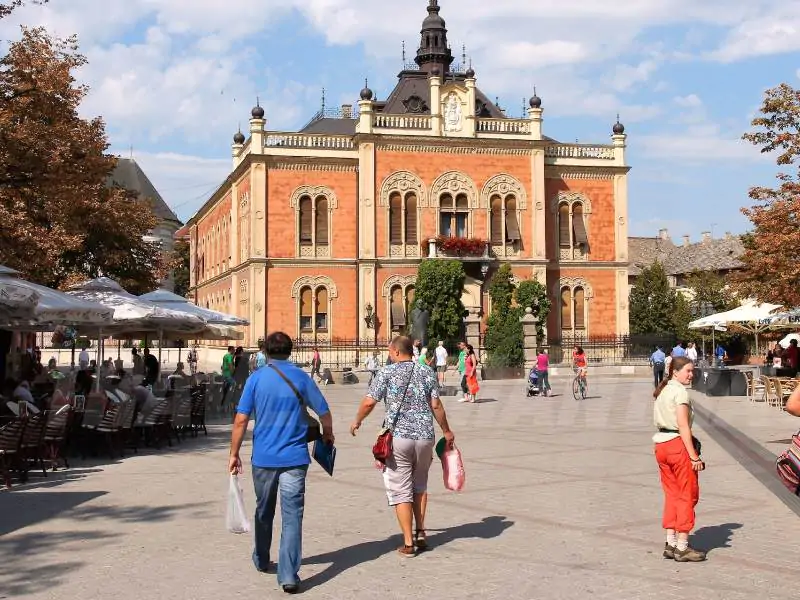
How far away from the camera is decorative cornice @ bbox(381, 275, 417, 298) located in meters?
48.4

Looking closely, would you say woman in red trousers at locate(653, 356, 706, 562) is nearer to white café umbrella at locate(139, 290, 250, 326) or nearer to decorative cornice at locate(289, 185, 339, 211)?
white café umbrella at locate(139, 290, 250, 326)

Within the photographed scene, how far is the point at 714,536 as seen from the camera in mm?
8828

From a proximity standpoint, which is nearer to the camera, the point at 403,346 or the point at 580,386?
the point at 403,346

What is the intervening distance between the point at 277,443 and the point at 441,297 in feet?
127

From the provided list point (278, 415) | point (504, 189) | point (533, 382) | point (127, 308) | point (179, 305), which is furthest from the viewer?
point (504, 189)

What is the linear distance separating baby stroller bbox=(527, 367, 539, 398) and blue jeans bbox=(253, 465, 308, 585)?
22197 millimetres

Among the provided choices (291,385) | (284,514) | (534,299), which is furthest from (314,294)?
(284,514)

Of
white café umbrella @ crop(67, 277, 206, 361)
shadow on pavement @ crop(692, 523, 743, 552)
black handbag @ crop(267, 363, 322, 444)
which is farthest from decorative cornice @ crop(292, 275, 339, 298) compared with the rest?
black handbag @ crop(267, 363, 322, 444)

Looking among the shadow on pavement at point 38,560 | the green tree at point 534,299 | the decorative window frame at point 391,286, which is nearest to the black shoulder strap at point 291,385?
the shadow on pavement at point 38,560

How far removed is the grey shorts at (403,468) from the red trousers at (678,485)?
1919mm

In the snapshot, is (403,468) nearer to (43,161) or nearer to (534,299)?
(43,161)

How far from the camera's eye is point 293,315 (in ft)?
Result: 159

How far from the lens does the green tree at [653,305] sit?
6950cm

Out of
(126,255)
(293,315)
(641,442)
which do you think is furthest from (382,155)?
(641,442)
